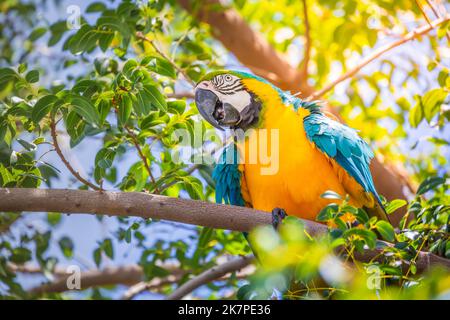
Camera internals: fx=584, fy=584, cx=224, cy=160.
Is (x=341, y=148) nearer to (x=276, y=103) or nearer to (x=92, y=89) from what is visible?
(x=276, y=103)

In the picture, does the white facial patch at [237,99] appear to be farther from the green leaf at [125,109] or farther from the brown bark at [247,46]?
the brown bark at [247,46]

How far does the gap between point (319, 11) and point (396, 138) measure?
118 cm

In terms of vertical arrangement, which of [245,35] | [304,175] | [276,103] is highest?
[245,35]

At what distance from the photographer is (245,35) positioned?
3.98 m

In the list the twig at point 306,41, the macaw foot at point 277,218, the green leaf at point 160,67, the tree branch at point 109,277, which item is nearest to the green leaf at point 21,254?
the tree branch at point 109,277

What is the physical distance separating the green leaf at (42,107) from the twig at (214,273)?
131cm

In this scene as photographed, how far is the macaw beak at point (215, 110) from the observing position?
2623 millimetres

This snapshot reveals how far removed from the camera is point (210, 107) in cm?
264

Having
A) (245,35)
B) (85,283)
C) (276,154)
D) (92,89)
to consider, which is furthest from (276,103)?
(85,283)

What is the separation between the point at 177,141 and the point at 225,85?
44 centimetres

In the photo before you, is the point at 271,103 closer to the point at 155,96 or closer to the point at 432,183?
the point at 155,96

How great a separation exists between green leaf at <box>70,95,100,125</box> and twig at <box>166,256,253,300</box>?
49.8 inches

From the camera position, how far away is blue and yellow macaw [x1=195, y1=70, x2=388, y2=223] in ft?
8.15

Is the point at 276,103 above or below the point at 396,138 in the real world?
below
